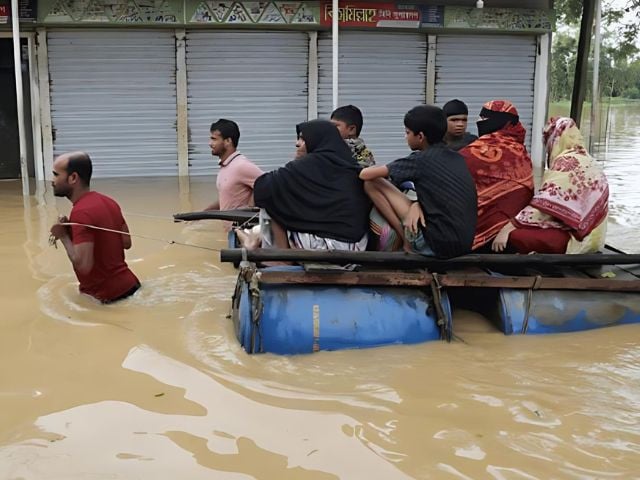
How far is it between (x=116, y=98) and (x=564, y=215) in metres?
9.34

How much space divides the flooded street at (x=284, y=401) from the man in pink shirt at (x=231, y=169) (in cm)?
151

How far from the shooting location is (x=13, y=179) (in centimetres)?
1252

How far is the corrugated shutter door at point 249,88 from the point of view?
12508mm

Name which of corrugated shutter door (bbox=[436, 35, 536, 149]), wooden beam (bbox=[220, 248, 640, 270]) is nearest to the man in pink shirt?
wooden beam (bbox=[220, 248, 640, 270])

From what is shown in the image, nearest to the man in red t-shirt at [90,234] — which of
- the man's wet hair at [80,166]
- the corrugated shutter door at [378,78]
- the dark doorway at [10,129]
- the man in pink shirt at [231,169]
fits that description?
the man's wet hair at [80,166]

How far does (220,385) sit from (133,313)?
1.44 m

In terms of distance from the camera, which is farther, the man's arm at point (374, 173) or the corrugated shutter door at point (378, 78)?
the corrugated shutter door at point (378, 78)

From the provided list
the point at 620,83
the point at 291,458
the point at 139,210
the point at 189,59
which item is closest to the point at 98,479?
the point at 291,458

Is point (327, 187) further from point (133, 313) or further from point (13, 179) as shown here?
point (13, 179)

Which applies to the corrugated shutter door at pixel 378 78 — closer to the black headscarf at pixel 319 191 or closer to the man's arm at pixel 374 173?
the black headscarf at pixel 319 191

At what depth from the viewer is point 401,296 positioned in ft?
14.6

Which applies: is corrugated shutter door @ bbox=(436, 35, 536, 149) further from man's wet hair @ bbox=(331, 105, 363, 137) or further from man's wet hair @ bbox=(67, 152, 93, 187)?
man's wet hair @ bbox=(67, 152, 93, 187)

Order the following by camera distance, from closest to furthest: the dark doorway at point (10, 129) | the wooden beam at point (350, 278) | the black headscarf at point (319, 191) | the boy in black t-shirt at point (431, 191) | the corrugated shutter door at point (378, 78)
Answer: the wooden beam at point (350, 278)
the boy in black t-shirt at point (431, 191)
the black headscarf at point (319, 191)
the dark doorway at point (10, 129)
the corrugated shutter door at point (378, 78)

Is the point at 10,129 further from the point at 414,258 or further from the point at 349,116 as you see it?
the point at 414,258
